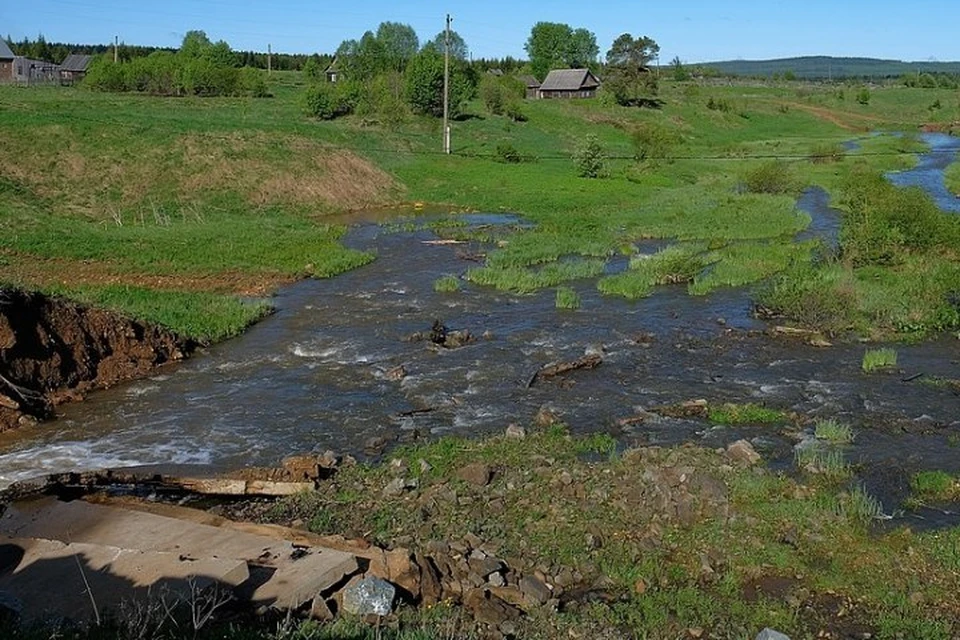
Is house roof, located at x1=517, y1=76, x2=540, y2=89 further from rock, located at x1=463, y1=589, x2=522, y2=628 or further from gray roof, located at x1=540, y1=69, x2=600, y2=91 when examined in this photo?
rock, located at x1=463, y1=589, x2=522, y2=628

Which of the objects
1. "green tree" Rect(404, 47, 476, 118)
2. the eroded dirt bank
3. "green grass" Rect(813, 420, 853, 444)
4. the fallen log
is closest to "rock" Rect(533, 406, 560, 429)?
the fallen log

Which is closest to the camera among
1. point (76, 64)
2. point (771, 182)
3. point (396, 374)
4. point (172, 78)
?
point (396, 374)

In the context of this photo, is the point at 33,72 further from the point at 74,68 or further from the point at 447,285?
the point at 447,285

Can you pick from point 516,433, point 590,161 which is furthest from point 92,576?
point 590,161

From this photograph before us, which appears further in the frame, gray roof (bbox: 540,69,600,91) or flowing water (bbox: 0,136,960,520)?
gray roof (bbox: 540,69,600,91)

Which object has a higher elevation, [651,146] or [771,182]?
[651,146]

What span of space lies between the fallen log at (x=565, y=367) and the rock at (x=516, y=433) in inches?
121

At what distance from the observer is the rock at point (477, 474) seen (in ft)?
43.2

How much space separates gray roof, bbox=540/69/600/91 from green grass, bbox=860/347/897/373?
3173 inches

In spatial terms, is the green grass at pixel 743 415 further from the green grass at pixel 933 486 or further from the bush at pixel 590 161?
the bush at pixel 590 161

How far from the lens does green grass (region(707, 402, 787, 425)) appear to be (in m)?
16.3

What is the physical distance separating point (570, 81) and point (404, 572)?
92.5 metres

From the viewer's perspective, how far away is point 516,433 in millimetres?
15320

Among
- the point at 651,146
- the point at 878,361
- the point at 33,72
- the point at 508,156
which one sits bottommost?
the point at 878,361
